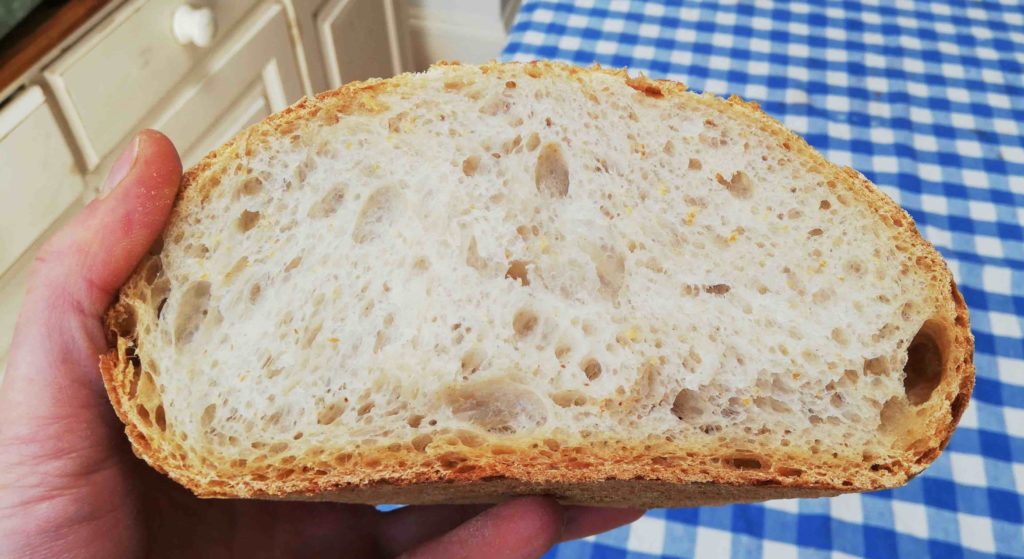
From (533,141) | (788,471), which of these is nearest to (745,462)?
(788,471)

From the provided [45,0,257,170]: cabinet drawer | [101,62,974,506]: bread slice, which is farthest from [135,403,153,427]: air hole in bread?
[45,0,257,170]: cabinet drawer

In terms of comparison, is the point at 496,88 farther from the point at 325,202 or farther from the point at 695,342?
the point at 695,342

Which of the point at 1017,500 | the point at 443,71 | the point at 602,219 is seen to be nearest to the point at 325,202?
the point at 443,71

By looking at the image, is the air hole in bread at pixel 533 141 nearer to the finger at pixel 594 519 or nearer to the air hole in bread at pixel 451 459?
the air hole in bread at pixel 451 459

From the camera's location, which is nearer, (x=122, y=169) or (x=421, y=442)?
(x=421, y=442)

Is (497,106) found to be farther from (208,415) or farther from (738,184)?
(208,415)

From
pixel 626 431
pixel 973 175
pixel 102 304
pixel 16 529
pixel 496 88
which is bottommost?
pixel 973 175

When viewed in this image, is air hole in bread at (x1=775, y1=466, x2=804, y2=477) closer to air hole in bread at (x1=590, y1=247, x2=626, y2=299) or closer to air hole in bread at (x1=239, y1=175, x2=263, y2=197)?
air hole in bread at (x1=590, y1=247, x2=626, y2=299)
